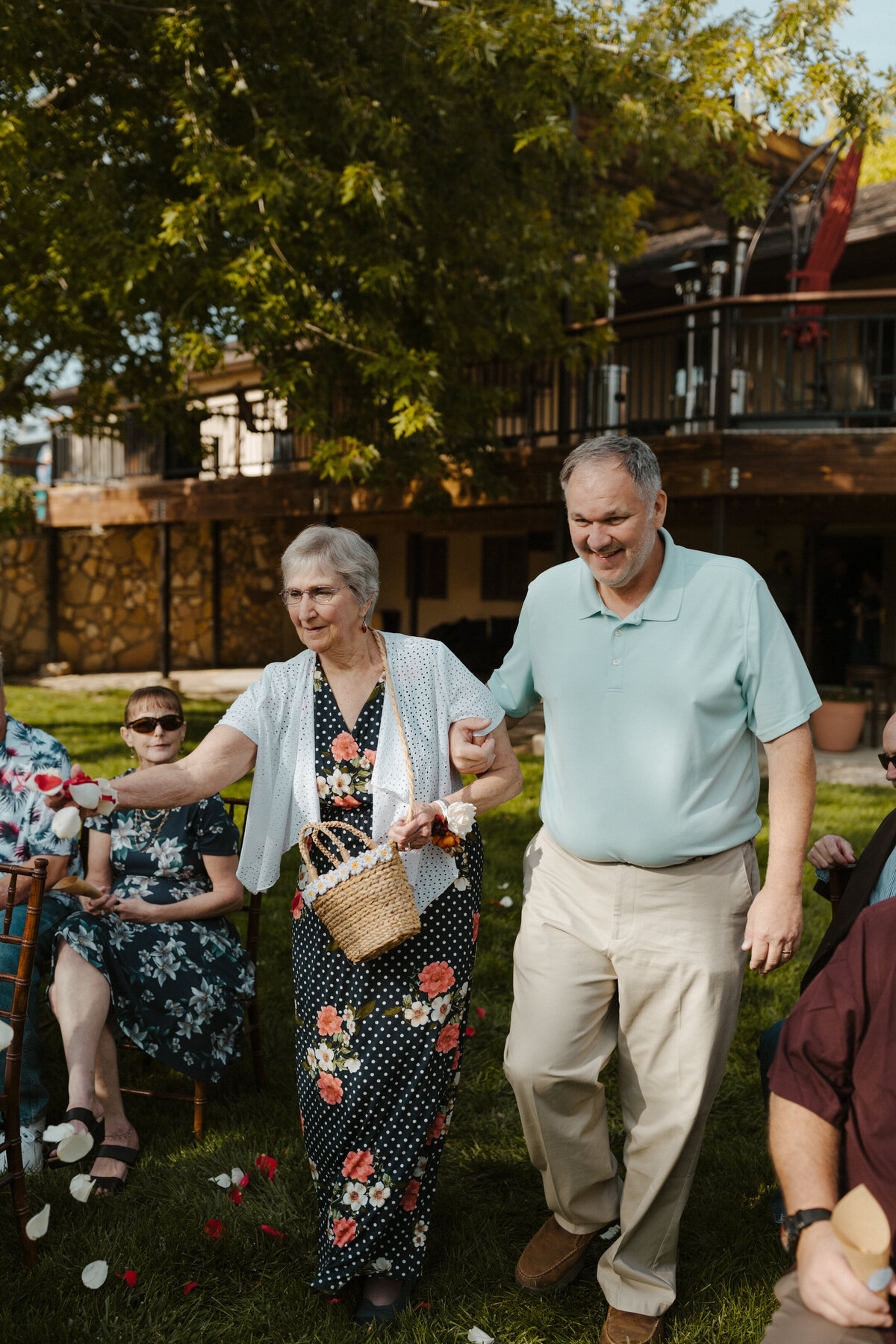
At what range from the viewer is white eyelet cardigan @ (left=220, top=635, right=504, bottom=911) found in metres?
2.62

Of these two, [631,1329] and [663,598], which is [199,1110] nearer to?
[631,1329]

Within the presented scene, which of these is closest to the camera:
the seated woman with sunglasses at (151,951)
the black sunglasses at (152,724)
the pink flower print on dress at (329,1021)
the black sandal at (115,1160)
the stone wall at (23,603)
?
the pink flower print on dress at (329,1021)

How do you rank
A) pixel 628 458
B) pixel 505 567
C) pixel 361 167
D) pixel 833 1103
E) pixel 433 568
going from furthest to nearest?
pixel 433 568
pixel 505 567
pixel 361 167
pixel 628 458
pixel 833 1103

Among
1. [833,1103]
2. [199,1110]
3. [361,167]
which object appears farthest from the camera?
[361,167]

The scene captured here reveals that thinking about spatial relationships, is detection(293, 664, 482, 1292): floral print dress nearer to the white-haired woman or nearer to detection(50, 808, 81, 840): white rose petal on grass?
the white-haired woman

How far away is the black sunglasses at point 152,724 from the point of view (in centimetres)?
345

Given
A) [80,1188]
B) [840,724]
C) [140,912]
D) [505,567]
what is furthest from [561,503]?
[80,1188]

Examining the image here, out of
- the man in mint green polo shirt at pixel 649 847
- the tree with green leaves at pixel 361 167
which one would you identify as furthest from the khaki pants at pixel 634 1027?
the tree with green leaves at pixel 361 167

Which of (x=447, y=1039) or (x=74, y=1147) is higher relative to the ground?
(x=447, y=1039)

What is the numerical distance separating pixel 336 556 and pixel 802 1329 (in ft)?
5.88

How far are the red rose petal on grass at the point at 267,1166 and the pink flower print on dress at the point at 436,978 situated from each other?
921 mm

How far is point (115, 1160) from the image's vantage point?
3094 mm

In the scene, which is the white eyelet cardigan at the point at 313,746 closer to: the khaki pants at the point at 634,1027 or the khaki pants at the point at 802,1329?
the khaki pants at the point at 634,1027

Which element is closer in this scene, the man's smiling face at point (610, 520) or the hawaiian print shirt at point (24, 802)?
the man's smiling face at point (610, 520)
